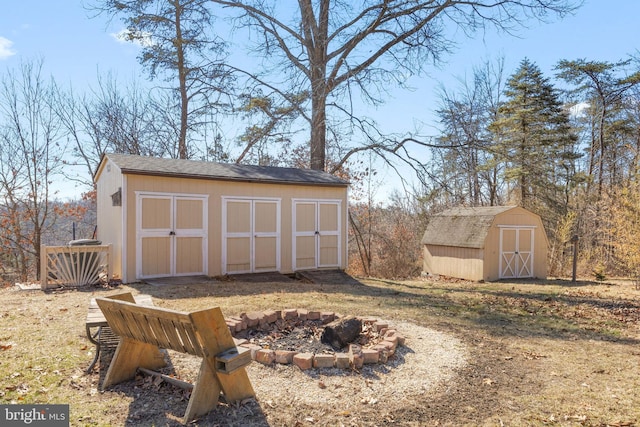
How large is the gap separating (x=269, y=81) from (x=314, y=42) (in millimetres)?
2911

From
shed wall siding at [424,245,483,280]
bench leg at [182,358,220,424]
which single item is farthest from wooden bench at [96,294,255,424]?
shed wall siding at [424,245,483,280]

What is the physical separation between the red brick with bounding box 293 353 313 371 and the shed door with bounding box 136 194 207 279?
22.2ft

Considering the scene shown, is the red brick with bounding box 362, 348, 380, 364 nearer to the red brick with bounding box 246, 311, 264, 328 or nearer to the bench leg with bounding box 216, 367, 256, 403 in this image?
the bench leg with bounding box 216, 367, 256, 403

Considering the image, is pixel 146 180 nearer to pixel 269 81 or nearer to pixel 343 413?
pixel 269 81

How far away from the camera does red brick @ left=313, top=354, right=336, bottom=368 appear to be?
3912 millimetres

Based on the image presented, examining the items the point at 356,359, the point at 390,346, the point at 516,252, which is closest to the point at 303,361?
the point at 356,359

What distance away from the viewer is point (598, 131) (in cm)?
2111

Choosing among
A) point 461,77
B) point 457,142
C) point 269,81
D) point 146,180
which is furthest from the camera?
point 461,77

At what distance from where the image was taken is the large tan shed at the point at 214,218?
9.46 metres

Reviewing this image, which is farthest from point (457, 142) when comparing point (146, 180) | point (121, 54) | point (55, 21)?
point (121, 54)

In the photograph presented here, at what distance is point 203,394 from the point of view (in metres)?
2.97

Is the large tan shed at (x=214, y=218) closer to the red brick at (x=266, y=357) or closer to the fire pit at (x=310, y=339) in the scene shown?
the fire pit at (x=310, y=339)

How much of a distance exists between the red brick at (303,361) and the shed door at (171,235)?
678 cm

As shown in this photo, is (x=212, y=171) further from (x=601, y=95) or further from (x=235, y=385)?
(x=601, y=95)
